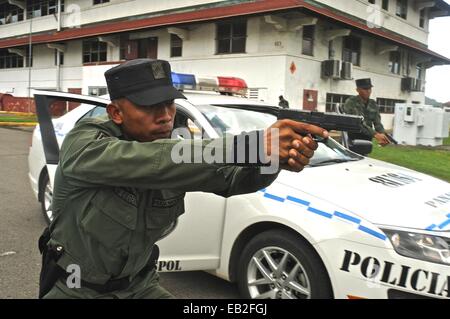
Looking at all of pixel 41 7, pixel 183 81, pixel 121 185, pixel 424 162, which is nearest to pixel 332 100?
pixel 424 162

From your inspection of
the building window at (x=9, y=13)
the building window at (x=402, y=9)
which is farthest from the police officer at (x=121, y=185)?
the building window at (x=9, y=13)

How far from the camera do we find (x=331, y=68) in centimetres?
1767

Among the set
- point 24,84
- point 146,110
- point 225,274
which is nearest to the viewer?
point 146,110

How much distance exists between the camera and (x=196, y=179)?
134 cm

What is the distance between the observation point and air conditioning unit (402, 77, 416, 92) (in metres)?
23.5

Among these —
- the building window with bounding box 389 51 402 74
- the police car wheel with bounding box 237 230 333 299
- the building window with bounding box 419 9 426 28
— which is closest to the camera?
the police car wheel with bounding box 237 230 333 299

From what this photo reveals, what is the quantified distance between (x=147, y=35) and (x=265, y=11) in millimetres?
7561

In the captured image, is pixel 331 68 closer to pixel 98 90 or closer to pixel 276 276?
pixel 98 90

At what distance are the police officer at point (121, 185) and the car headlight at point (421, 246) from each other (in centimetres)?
130

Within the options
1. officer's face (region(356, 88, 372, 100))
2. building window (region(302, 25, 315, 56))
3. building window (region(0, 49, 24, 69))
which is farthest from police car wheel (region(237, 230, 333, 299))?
building window (region(0, 49, 24, 69))

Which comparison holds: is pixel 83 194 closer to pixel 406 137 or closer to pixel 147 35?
pixel 406 137

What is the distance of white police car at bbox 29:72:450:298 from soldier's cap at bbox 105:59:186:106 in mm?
1563

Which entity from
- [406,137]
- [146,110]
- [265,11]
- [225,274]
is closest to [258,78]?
[265,11]

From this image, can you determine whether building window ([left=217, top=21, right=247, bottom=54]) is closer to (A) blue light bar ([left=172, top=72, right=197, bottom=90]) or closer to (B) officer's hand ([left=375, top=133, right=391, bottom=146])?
(B) officer's hand ([left=375, top=133, right=391, bottom=146])
